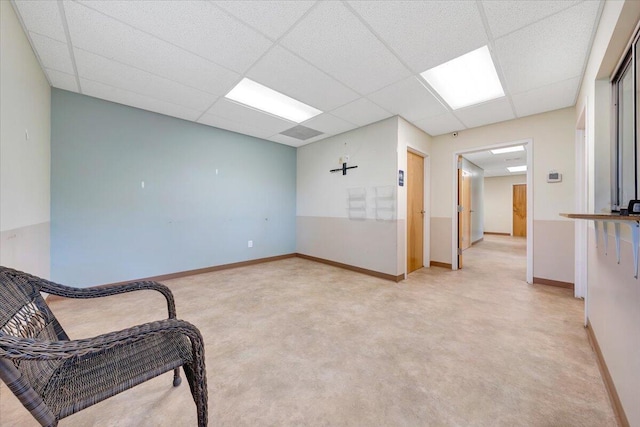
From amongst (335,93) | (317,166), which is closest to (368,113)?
(335,93)

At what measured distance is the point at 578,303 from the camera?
2779 millimetres

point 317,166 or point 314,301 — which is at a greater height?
point 317,166

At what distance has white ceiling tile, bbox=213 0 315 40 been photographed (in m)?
1.68

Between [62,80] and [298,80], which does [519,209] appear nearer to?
[298,80]

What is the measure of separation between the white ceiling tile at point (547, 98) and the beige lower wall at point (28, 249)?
5.20 m

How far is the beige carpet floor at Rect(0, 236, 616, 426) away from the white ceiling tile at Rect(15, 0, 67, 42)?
260 centimetres

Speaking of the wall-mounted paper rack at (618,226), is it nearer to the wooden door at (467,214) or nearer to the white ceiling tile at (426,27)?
the white ceiling tile at (426,27)

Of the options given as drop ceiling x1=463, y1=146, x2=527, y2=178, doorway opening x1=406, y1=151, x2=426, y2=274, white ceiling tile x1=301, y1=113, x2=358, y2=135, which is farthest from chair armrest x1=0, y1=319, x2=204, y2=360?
drop ceiling x1=463, y1=146, x2=527, y2=178

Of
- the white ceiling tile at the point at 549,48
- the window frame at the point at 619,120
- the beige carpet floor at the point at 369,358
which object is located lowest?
the beige carpet floor at the point at 369,358

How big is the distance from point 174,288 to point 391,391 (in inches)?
122

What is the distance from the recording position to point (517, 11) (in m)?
1.72

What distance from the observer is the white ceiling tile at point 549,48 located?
5.82 feet

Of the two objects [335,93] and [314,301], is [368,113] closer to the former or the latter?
[335,93]

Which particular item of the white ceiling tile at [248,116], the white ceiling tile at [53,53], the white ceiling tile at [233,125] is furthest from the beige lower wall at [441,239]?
the white ceiling tile at [53,53]
